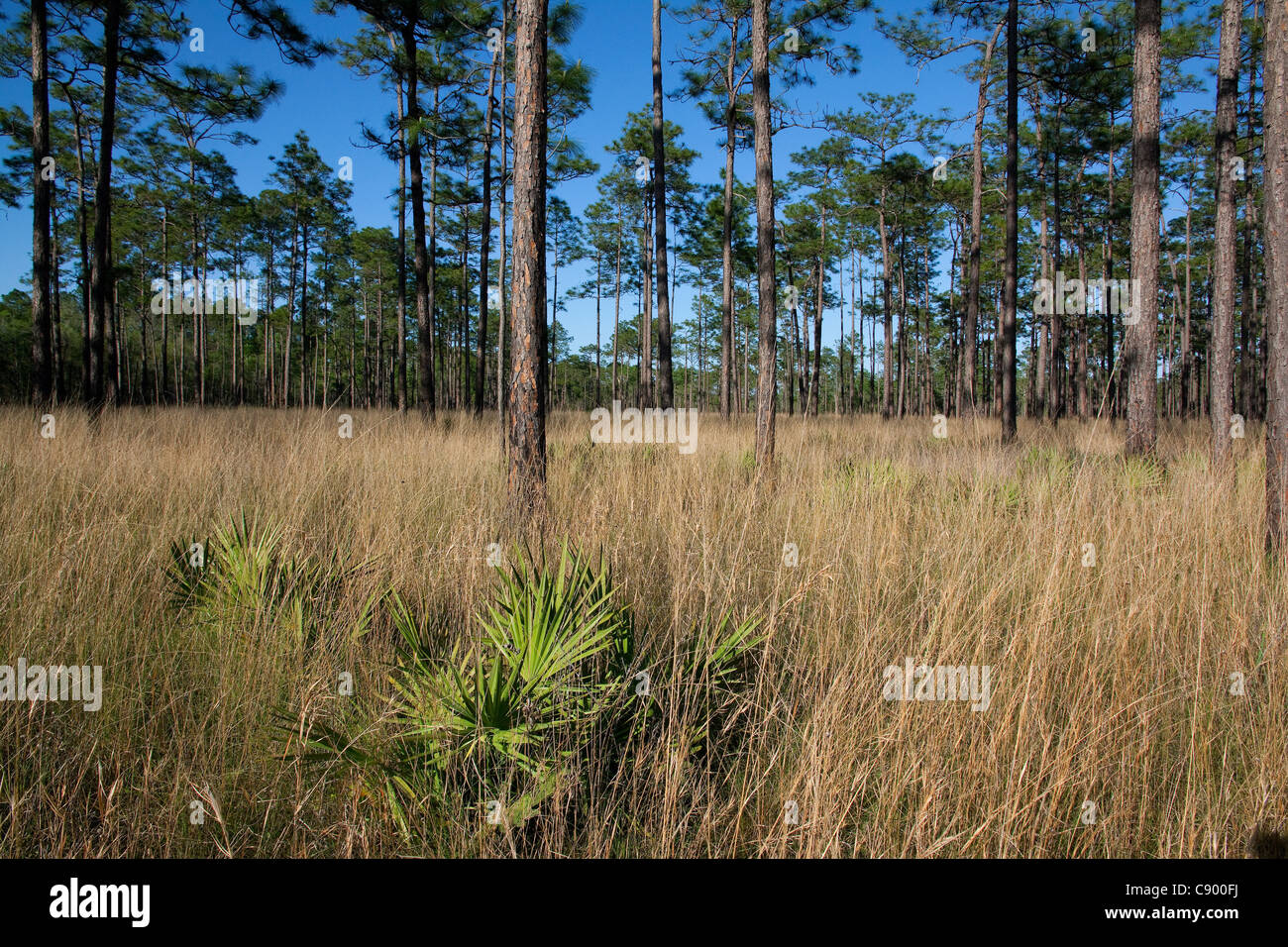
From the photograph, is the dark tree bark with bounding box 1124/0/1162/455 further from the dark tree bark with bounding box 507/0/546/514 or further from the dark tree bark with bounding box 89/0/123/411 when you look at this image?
the dark tree bark with bounding box 89/0/123/411

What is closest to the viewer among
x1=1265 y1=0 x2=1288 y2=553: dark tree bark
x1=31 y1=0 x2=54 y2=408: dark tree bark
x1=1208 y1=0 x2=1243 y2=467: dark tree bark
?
x1=1265 y1=0 x2=1288 y2=553: dark tree bark

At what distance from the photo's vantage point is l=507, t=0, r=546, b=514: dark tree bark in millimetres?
3934

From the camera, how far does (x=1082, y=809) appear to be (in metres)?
1.68

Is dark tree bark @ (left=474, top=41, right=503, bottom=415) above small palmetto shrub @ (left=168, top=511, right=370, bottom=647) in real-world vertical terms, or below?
above

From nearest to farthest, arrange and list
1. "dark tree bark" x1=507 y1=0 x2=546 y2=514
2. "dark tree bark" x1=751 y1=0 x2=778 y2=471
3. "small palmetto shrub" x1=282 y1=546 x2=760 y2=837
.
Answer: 1. "small palmetto shrub" x1=282 y1=546 x2=760 y2=837
2. "dark tree bark" x1=507 y1=0 x2=546 y2=514
3. "dark tree bark" x1=751 y1=0 x2=778 y2=471

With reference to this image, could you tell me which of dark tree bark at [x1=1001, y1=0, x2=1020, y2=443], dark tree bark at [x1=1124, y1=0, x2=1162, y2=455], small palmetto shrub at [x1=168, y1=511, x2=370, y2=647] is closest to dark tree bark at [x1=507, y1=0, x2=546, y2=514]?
small palmetto shrub at [x1=168, y1=511, x2=370, y2=647]

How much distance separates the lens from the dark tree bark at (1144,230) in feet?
20.7

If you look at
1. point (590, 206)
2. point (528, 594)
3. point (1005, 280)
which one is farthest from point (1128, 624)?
point (590, 206)

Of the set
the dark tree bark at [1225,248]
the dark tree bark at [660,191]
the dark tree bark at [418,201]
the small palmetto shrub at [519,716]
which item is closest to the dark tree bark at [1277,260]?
the dark tree bark at [1225,248]

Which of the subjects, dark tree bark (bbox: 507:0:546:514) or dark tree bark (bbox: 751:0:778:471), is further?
dark tree bark (bbox: 751:0:778:471)

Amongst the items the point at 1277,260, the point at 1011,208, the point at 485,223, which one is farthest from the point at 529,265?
the point at 485,223

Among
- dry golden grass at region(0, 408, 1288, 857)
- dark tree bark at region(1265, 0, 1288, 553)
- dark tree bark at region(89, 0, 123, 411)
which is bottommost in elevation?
dry golden grass at region(0, 408, 1288, 857)

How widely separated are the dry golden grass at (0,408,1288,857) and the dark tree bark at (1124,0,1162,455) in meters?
2.92
